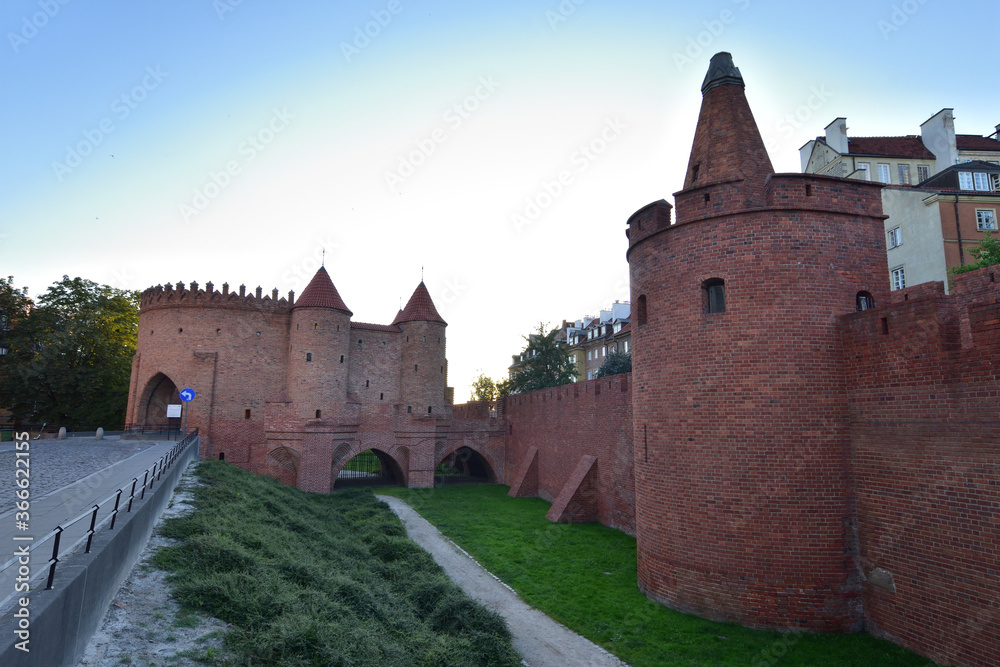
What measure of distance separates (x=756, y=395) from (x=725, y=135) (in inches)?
231

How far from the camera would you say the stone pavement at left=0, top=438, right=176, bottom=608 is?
21.3ft

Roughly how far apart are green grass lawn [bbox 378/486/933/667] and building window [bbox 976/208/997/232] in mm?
23926

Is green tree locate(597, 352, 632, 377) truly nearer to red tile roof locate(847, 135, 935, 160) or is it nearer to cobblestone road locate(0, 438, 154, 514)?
red tile roof locate(847, 135, 935, 160)

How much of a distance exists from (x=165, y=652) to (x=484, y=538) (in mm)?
13399

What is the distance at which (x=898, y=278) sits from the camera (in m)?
28.4

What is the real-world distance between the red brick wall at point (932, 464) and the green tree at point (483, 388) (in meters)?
59.6

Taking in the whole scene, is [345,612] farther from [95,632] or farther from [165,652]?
[95,632]

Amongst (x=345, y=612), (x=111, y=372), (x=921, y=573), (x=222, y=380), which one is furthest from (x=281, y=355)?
(x=921, y=573)

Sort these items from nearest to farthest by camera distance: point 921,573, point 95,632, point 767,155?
point 95,632 → point 921,573 → point 767,155

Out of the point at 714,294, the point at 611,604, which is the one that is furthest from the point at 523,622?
the point at 714,294

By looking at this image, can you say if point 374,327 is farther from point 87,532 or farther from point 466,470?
point 87,532

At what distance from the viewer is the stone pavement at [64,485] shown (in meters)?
6.50

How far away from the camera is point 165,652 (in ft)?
19.6

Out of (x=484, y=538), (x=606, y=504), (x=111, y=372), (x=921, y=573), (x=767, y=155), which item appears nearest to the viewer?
(x=921, y=573)
